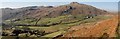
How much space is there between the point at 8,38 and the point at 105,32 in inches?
2090

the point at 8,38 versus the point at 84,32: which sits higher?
the point at 84,32

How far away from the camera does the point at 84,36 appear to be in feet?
103

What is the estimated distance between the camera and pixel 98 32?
102ft

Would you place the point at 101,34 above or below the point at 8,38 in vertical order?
above

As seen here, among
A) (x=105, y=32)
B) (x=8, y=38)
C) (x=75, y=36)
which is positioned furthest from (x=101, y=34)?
(x=8, y=38)

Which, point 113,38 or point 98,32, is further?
point 98,32

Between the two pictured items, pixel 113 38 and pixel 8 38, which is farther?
pixel 8 38

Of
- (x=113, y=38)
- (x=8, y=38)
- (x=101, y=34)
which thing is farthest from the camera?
(x=8, y=38)

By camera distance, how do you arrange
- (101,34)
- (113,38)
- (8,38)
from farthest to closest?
1. (8,38)
2. (101,34)
3. (113,38)

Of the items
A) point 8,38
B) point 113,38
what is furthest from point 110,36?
point 8,38

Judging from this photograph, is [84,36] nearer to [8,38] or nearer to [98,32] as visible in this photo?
[98,32]

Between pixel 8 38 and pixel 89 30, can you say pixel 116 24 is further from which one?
pixel 8 38

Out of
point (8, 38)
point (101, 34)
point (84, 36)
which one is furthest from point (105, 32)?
point (8, 38)

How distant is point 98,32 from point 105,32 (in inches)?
44.0
